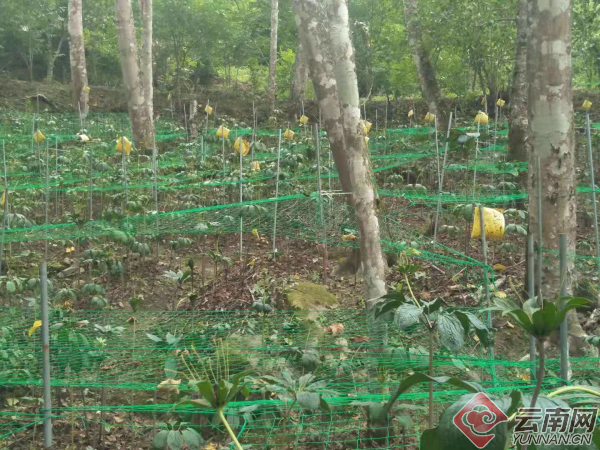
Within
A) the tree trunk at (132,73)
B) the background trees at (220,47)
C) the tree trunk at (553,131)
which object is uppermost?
the background trees at (220,47)

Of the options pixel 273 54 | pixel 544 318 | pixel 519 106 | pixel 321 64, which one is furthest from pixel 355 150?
pixel 273 54

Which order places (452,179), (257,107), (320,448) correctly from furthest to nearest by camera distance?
1. (257,107)
2. (452,179)
3. (320,448)

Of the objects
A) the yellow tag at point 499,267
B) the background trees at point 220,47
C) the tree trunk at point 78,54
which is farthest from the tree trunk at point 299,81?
the yellow tag at point 499,267

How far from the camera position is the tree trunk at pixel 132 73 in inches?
398

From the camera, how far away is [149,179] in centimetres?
793

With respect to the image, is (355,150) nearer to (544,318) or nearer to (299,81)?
(544,318)

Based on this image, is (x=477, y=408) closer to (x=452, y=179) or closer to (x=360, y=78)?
(x=452, y=179)

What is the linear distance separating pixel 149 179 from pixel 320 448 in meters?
5.56

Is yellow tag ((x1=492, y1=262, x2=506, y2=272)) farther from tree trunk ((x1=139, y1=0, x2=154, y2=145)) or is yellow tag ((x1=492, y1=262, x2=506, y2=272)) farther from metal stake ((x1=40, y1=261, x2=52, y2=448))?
tree trunk ((x1=139, y1=0, x2=154, y2=145))

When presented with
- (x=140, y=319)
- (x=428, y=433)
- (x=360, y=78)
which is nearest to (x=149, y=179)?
(x=140, y=319)

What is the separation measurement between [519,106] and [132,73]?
5808mm

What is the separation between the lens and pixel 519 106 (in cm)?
809

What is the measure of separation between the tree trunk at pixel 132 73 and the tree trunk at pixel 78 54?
3107 mm

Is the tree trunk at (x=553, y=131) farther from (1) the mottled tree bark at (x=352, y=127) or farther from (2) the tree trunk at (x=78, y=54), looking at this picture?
(2) the tree trunk at (x=78, y=54)
